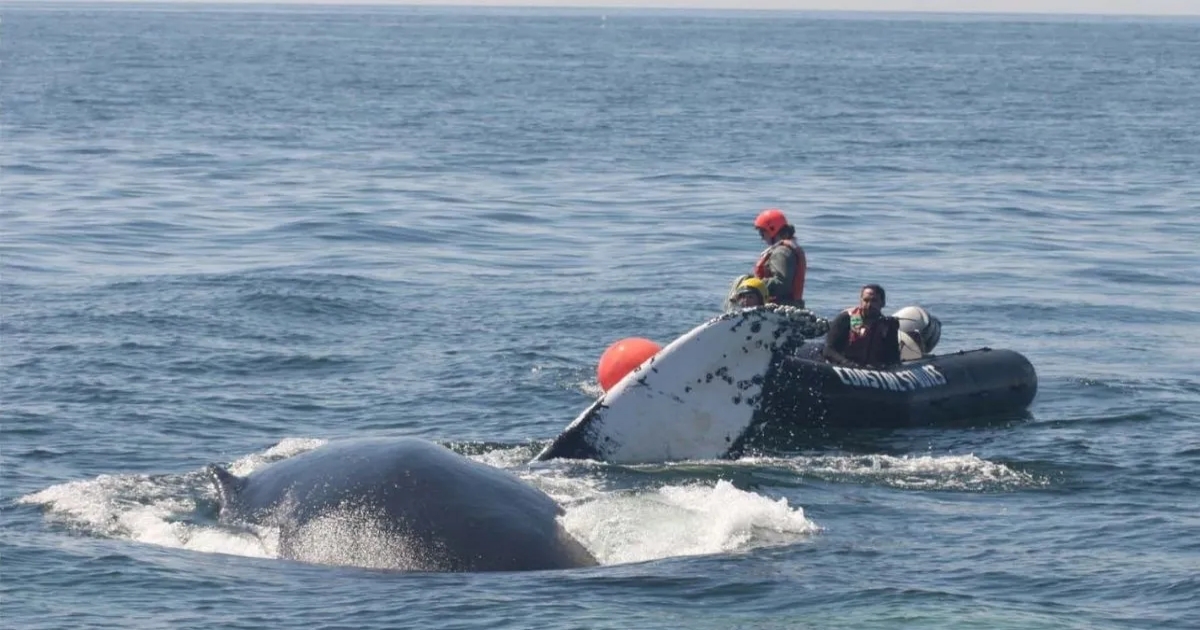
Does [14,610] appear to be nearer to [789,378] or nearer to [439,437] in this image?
[439,437]

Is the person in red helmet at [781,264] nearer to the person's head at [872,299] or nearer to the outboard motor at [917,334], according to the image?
the person's head at [872,299]

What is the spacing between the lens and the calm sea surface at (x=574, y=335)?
1131 cm

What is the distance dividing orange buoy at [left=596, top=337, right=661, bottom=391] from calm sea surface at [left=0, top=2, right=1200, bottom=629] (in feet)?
2.97

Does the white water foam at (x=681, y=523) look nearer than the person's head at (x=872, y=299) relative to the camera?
Yes

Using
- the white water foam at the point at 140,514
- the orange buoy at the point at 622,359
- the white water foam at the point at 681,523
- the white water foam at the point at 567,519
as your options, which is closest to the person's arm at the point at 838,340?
the orange buoy at the point at 622,359

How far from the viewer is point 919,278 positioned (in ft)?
89.3

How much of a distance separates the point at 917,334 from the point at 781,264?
1855mm

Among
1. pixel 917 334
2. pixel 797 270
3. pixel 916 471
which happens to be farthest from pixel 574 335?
pixel 916 471

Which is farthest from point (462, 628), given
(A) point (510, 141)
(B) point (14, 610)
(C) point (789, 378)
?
(A) point (510, 141)

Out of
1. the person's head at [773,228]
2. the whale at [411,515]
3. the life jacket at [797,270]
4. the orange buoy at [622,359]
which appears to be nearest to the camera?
the whale at [411,515]

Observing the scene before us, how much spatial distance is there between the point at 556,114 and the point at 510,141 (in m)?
9.78

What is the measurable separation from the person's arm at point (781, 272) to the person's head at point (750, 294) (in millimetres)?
899

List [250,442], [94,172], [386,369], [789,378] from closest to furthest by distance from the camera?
[250,442] < [789,378] < [386,369] < [94,172]

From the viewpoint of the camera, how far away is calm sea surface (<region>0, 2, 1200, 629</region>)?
11312 millimetres
